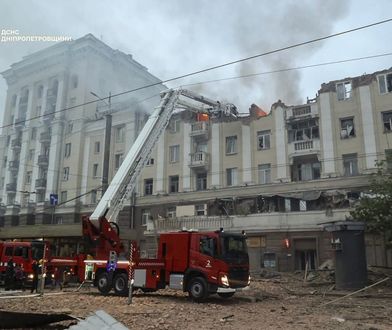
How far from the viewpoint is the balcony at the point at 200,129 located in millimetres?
44438

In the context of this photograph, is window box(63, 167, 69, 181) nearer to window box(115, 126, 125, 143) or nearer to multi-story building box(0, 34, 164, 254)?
multi-story building box(0, 34, 164, 254)

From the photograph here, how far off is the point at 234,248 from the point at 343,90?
Result: 77.7 feet

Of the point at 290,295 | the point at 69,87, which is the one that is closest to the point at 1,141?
the point at 69,87

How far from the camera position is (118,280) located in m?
21.5

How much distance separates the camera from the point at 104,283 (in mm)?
22062

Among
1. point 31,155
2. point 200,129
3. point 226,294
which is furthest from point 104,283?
point 31,155

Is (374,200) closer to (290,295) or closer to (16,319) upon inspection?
(290,295)

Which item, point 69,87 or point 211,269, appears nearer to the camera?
point 211,269

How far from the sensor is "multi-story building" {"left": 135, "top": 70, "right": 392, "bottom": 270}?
35688mm

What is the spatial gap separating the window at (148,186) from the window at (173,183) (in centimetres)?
222

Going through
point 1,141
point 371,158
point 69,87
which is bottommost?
point 371,158

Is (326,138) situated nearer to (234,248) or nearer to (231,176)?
(231,176)

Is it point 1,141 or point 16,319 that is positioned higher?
point 1,141

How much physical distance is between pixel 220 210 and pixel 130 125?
604 inches
